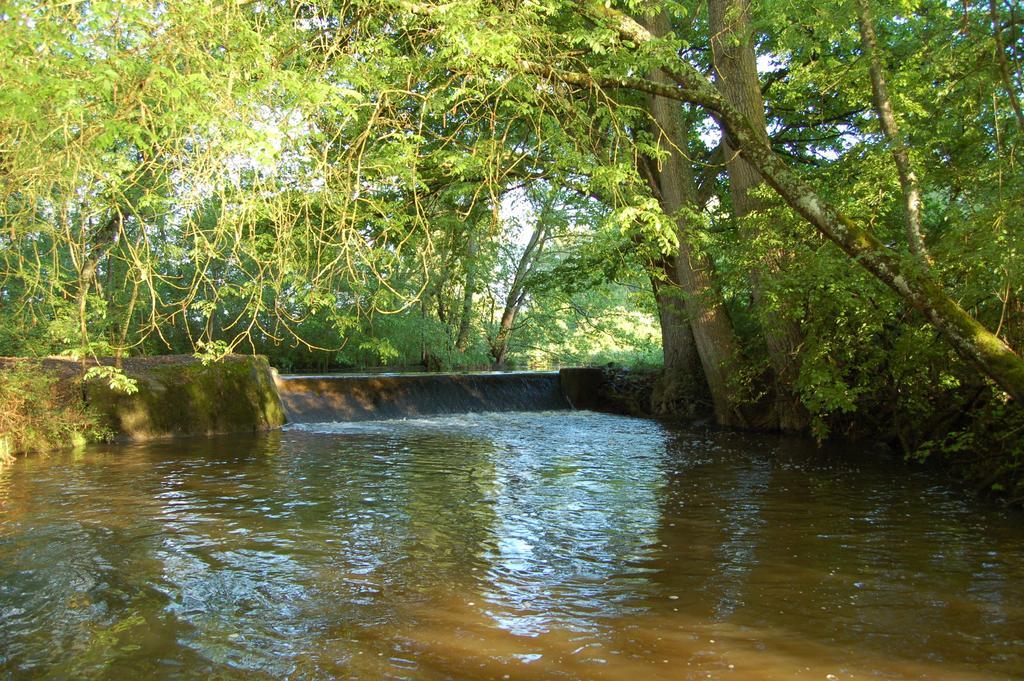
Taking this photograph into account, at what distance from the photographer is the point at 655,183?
1420 cm

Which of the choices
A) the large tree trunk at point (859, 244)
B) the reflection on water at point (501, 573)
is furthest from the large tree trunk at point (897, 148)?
the reflection on water at point (501, 573)

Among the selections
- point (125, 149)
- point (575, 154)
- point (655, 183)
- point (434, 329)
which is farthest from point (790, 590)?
point (434, 329)

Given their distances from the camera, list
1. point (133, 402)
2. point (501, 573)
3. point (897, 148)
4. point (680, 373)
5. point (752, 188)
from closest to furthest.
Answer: point (501, 573) → point (897, 148) → point (752, 188) → point (133, 402) → point (680, 373)

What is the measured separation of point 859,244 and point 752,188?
351cm

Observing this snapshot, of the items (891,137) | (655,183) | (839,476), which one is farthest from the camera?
(655,183)

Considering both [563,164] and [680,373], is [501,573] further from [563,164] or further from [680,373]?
[680,373]

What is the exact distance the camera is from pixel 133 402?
1230 cm

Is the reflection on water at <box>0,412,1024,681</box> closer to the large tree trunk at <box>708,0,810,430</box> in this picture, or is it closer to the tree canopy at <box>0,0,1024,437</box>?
the tree canopy at <box>0,0,1024,437</box>

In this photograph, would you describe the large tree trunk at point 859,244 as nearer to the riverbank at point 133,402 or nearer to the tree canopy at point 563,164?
the tree canopy at point 563,164

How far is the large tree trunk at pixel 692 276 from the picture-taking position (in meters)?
13.1

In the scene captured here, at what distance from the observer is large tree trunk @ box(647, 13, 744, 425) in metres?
13.1

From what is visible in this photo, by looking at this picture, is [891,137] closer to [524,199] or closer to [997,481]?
[997,481]

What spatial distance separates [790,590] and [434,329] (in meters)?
18.4

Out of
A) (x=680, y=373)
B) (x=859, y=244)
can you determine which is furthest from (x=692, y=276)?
(x=859, y=244)
